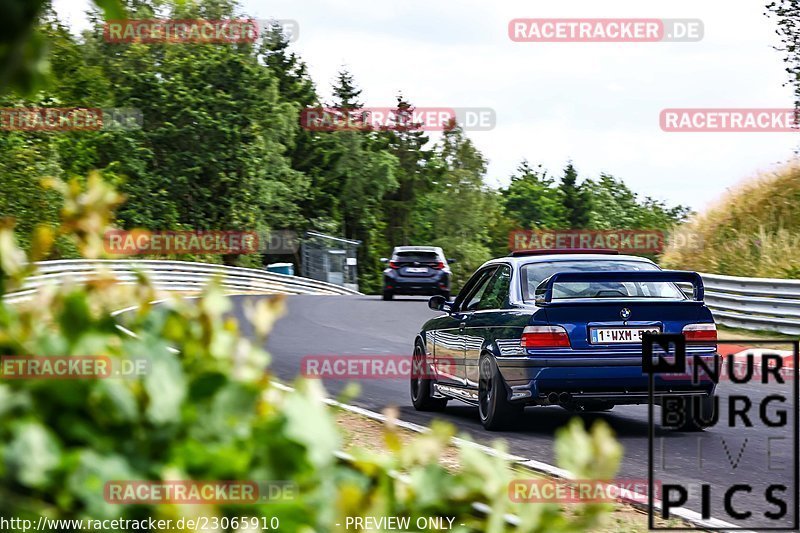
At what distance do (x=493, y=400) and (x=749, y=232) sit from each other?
21.4 m

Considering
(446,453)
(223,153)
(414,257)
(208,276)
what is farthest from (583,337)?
(223,153)

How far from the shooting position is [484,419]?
34.8 ft

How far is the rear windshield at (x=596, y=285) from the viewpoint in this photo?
1034 cm

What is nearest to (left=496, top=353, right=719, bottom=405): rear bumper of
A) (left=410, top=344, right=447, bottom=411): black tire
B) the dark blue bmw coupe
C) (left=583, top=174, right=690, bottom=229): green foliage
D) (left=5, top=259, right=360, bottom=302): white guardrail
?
the dark blue bmw coupe

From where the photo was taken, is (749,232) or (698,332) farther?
(749,232)

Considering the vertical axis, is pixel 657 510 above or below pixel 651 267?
below

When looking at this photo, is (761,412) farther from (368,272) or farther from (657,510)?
(368,272)

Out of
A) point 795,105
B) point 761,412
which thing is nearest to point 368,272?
point 795,105

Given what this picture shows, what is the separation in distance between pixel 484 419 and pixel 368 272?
81.6 metres

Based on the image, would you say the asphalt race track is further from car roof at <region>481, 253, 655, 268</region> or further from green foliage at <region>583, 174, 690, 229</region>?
green foliage at <region>583, 174, 690, 229</region>

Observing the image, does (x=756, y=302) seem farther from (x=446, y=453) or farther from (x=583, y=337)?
(x=446, y=453)

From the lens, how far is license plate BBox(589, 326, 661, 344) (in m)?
9.91

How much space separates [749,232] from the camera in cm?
3003

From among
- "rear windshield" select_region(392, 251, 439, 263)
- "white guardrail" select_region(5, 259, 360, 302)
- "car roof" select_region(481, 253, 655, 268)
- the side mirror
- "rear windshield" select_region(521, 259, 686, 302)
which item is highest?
"car roof" select_region(481, 253, 655, 268)
